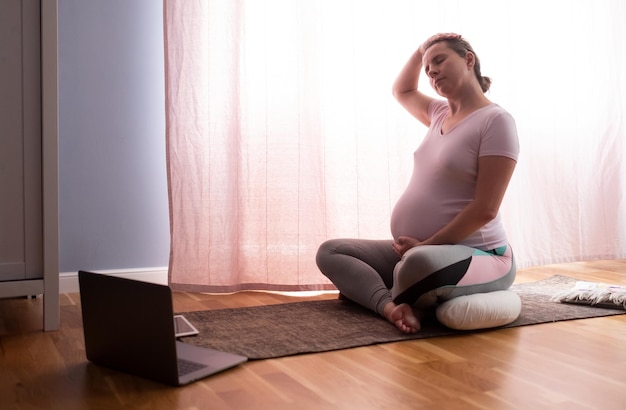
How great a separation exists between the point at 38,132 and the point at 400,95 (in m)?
1.23

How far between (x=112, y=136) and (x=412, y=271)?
1.27 metres

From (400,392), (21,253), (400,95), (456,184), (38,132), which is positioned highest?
(400,95)

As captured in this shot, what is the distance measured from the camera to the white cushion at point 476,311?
1853 mm

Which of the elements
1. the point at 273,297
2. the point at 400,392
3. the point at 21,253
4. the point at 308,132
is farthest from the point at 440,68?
the point at 21,253

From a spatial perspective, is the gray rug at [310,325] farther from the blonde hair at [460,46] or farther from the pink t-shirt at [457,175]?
the blonde hair at [460,46]

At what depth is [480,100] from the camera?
215 centimetres

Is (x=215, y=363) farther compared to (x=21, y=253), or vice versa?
(x=21, y=253)

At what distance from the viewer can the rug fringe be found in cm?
222

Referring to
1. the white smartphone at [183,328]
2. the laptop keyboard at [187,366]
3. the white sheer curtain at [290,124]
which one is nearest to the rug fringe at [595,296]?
the white sheer curtain at [290,124]

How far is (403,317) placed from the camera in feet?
6.23

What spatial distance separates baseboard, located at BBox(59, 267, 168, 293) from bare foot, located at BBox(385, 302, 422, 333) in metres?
0.97

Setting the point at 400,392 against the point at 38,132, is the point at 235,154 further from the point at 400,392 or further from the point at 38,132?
the point at 400,392

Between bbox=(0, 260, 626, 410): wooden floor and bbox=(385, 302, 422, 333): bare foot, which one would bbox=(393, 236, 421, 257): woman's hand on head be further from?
bbox=(0, 260, 626, 410): wooden floor

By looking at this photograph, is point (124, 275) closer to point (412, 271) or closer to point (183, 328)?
point (183, 328)
